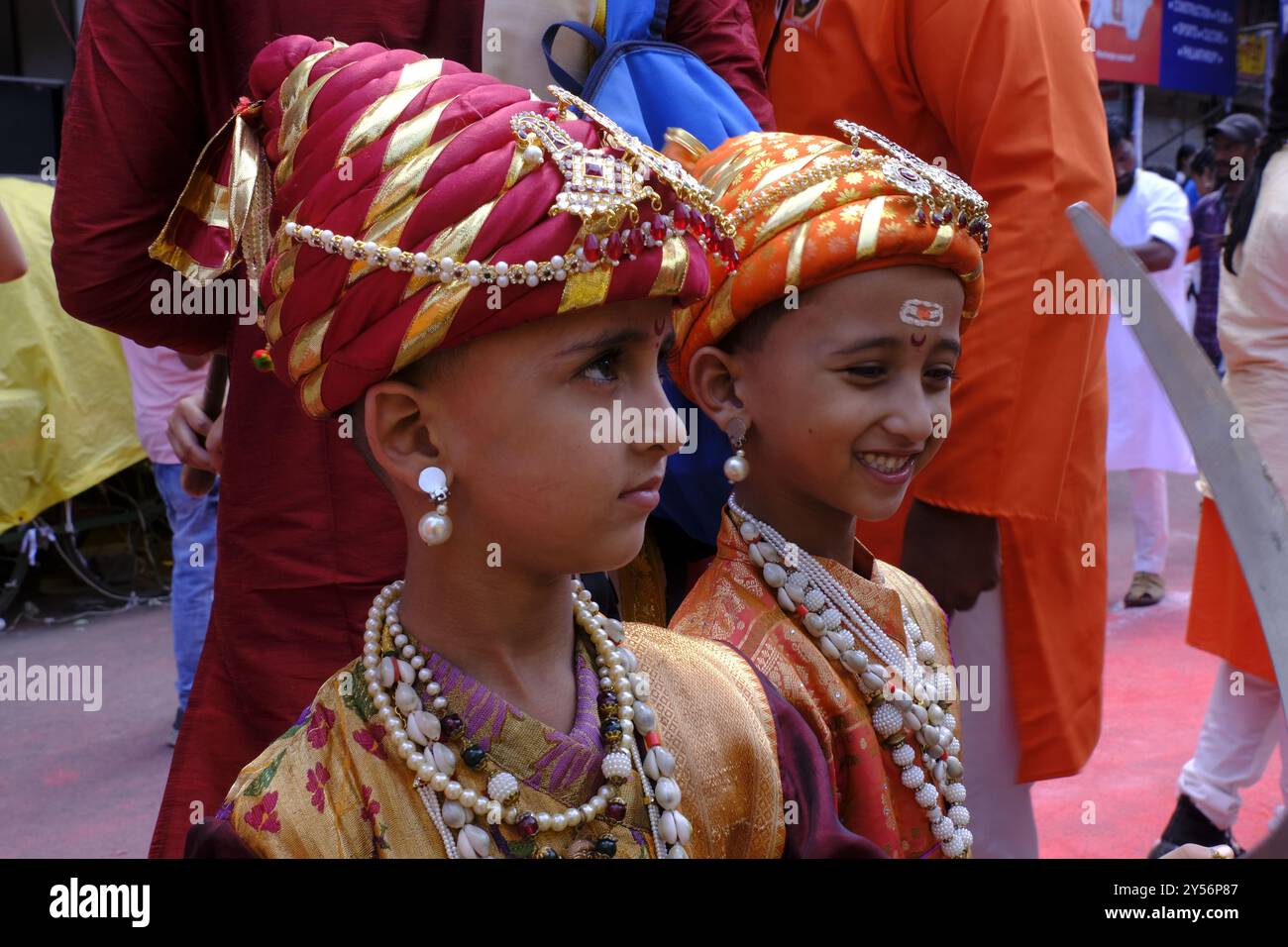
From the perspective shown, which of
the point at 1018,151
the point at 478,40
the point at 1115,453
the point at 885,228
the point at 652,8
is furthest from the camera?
the point at 1115,453

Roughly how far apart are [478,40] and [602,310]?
0.79 m

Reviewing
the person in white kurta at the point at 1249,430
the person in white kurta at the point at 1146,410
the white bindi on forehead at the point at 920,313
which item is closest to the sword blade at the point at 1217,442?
the white bindi on forehead at the point at 920,313

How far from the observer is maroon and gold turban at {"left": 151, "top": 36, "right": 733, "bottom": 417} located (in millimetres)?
1280

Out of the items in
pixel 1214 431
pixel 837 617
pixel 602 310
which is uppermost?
pixel 602 310

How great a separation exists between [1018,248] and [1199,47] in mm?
15415

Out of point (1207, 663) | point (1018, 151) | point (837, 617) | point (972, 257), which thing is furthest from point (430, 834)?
point (1207, 663)

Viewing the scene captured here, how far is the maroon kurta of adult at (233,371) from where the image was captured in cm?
184

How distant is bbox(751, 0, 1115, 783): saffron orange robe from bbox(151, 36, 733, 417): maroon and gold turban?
106 centimetres

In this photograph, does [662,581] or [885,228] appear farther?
[662,581]

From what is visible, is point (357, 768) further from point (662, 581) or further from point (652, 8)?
point (652, 8)

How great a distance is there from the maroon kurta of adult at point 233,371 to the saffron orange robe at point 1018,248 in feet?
2.62

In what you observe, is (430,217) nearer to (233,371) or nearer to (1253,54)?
(233,371)

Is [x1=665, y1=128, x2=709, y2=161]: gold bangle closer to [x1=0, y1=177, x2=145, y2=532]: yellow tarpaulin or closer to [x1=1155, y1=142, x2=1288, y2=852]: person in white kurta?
[x1=1155, y1=142, x2=1288, y2=852]: person in white kurta

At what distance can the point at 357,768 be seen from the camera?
1316 mm
